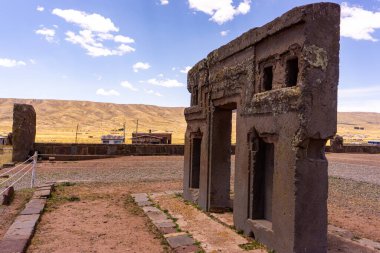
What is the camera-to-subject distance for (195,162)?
1071cm

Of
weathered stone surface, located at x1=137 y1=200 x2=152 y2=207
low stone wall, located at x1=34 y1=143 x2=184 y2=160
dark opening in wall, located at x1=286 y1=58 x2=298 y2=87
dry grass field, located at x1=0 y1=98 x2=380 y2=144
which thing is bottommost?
weathered stone surface, located at x1=137 y1=200 x2=152 y2=207

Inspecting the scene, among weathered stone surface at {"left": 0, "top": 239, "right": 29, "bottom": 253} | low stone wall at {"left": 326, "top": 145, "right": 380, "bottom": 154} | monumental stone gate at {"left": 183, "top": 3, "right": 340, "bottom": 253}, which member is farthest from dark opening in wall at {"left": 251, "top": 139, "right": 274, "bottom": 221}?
low stone wall at {"left": 326, "top": 145, "right": 380, "bottom": 154}

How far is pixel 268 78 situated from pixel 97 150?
17536 millimetres

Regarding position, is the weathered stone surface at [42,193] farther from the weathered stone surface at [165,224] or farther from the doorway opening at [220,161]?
the doorway opening at [220,161]

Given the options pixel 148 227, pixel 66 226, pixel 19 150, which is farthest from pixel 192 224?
pixel 19 150

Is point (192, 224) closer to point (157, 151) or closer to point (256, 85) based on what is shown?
point (256, 85)

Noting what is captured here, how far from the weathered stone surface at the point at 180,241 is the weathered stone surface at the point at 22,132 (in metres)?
16.1

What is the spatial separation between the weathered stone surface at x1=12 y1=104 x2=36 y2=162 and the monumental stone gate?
602 inches

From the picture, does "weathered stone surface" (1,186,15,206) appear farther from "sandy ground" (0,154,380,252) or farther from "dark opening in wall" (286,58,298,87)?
"dark opening in wall" (286,58,298,87)

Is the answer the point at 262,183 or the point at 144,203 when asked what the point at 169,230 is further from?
the point at 144,203

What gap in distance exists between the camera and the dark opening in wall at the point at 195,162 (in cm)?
1058

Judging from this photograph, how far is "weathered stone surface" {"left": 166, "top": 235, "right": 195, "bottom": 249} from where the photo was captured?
652 centimetres

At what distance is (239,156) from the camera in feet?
24.8

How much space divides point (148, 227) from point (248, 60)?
4248 mm
